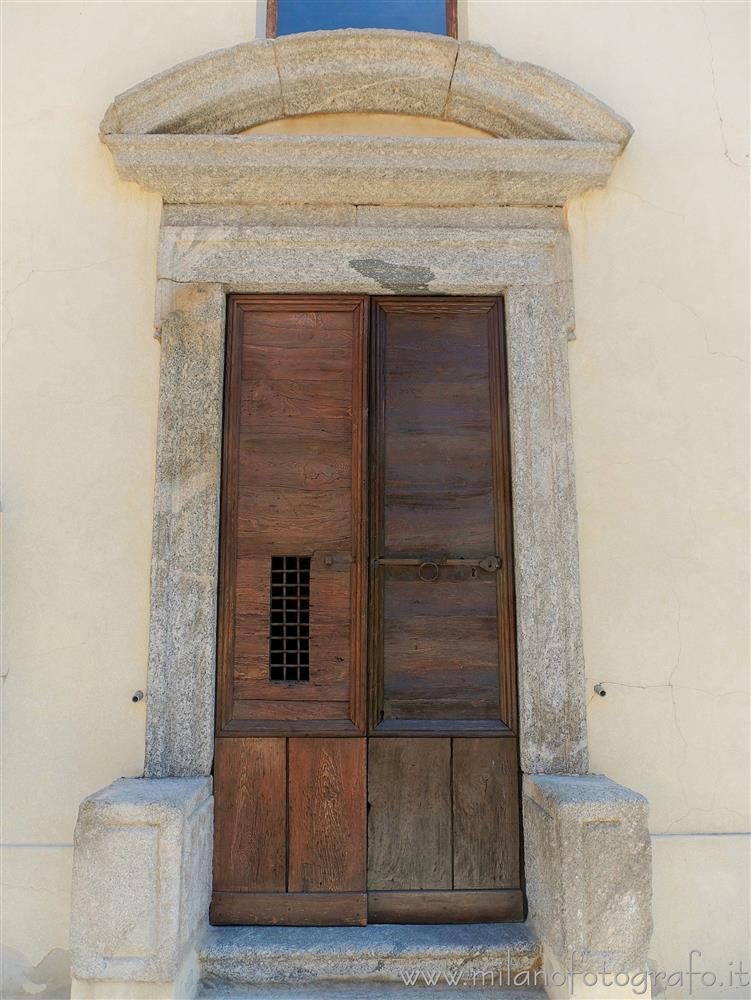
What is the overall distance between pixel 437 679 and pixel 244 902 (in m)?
1.20

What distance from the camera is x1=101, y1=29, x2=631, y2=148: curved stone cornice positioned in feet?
11.6

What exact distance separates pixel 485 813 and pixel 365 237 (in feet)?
8.43

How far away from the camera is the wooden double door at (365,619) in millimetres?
3258

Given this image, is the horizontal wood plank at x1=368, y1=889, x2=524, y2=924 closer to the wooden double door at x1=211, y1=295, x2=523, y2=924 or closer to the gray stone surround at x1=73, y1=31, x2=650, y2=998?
the wooden double door at x1=211, y1=295, x2=523, y2=924

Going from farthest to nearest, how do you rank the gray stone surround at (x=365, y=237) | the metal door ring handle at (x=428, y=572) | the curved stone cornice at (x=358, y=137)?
the curved stone cornice at (x=358, y=137)
the metal door ring handle at (x=428, y=572)
the gray stone surround at (x=365, y=237)

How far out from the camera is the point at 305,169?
3.53m

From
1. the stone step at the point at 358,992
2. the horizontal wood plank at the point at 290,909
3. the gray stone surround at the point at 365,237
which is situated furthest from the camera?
the gray stone surround at the point at 365,237

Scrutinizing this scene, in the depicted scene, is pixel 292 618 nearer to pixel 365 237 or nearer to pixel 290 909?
pixel 290 909

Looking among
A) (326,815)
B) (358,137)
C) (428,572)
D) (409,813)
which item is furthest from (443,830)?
(358,137)

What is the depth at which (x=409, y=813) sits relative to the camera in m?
3.30

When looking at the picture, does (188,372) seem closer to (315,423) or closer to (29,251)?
(315,423)

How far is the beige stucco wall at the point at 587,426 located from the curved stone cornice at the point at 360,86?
30cm

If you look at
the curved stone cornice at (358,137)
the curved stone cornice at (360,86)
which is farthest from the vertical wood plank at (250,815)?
the curved stone cornice at (360,86)

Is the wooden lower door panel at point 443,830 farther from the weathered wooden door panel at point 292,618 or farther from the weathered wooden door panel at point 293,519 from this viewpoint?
the weathered wooden door panel at point 293,519
